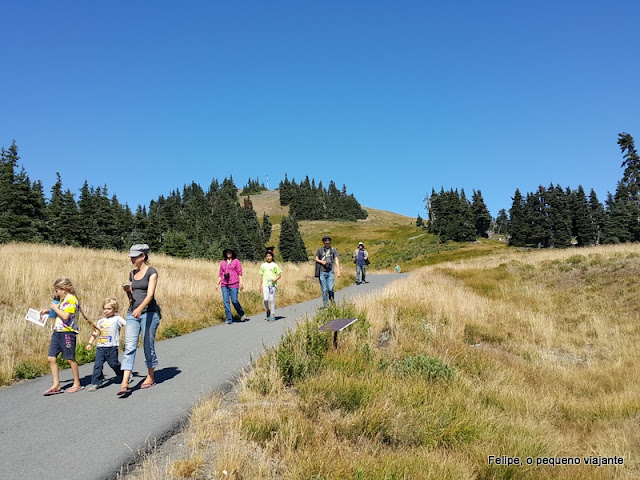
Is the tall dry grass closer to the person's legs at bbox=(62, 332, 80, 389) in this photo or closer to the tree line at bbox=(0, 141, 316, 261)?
the person's legs at bbox=(62, 332, 80, 389)

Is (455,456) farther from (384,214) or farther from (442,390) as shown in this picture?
(384,214)

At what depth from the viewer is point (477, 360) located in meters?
7.95

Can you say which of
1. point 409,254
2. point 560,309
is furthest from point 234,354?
point 409,254

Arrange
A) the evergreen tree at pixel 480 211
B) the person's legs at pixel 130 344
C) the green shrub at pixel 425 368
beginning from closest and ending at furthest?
the person's legs at pixel 130 344
the green shrub at pixel 425 368
the evergreen tree at pixel 480 211

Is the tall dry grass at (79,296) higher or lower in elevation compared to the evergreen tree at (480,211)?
lower

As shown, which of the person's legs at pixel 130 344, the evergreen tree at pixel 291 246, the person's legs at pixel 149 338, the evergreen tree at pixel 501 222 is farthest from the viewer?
the evergreen tree at pixel 501 222

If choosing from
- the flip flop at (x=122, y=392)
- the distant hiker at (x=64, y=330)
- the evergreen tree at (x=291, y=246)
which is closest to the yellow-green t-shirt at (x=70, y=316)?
the distant hiker at (x=64, y=330)

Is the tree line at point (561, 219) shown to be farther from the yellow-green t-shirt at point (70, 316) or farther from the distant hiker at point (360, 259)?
the yellow-green t-shirt at point (70, 316)

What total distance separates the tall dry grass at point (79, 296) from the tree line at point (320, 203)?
131m

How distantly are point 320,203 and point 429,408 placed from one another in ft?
516

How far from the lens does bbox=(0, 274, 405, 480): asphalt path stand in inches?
146

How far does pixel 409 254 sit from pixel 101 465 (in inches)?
2528

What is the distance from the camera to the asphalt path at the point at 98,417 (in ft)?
12.2

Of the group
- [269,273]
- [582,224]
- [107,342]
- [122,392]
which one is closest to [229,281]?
[269,273]
